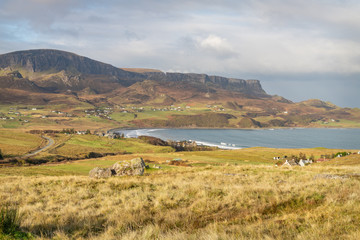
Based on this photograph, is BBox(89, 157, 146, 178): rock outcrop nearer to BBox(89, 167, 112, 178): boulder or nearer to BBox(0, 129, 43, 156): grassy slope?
BBox(89, 167, 112, 178): boulder

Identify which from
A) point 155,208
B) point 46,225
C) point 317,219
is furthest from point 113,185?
point 317,219

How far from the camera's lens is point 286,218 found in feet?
30.3

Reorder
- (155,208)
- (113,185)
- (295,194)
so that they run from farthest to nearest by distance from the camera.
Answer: (113,185)
(295,194)
(155,208)

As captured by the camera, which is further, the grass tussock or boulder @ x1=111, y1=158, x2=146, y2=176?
boulder @ x1=111, y1=158, x2=146, y2=176

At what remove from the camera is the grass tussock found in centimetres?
793

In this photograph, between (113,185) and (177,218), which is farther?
(113,185)

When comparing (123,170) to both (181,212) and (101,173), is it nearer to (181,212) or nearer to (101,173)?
(101,173)

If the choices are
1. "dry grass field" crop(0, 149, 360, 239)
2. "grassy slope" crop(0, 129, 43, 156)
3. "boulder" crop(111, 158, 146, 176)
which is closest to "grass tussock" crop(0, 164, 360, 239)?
"dry grass field" crop(0, 149, 360, 239)

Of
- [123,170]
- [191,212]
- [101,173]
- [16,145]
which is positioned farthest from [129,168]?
[16,145]

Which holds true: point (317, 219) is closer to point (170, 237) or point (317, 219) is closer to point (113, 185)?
point (170, 237)

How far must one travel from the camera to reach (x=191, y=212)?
415 inches

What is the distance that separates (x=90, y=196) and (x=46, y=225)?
16.8ft

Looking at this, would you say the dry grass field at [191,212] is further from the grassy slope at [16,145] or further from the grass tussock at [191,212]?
the grassy slope at [16,145]

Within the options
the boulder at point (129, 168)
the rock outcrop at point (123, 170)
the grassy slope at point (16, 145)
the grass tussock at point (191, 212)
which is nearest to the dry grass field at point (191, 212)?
the grass tussock at point (191, 212)
